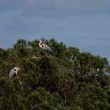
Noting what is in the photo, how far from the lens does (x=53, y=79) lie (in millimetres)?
21094

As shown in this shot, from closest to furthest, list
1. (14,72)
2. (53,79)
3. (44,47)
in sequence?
(14,72), (53,79), (44,47)

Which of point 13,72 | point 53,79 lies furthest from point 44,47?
point 13,72

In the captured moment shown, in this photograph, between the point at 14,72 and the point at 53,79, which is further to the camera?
the point at 53,79

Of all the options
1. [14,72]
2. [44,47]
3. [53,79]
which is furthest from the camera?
[44,47]

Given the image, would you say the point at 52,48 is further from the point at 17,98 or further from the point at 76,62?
the point at 17,98

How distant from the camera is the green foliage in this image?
1959 cm

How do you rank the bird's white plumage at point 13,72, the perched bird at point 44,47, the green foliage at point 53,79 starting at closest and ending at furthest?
the green foliage at point 53,79 → the bird's white plumage at point 13,72 → the perched bird at point 44,47

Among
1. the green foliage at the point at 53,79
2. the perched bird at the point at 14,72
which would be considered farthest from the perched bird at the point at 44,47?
the perched bird at the point at 14,72

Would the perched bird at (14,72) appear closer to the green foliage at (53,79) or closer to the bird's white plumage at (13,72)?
the bird's white plumage at (13,72)

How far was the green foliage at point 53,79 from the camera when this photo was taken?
1959 cm

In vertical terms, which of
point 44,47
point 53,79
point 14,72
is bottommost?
point 53,79

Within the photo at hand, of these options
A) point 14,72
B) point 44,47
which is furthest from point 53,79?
point 44,47

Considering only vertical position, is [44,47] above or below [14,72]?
above

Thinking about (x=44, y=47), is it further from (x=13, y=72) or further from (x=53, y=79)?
(x=13, y=72)
